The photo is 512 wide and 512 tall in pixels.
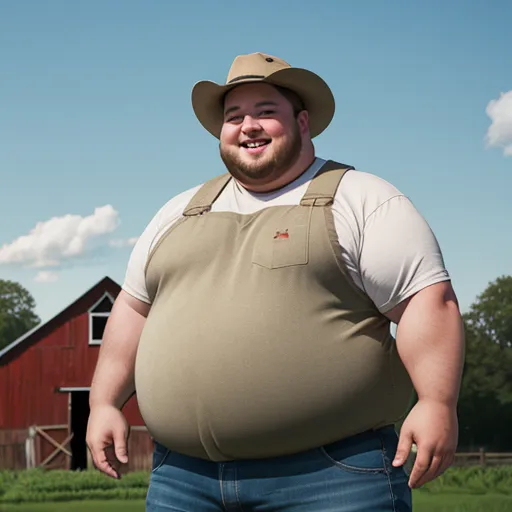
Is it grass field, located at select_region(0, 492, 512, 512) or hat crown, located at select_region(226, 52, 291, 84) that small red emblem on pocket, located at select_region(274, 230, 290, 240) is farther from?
grass field, located at select_region(0, 492, 512, 512)

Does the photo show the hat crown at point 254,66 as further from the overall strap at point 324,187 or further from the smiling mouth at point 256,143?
the overall strap at point 324,187

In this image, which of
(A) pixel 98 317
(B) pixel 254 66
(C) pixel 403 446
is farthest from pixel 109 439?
(A) pixel 98 317

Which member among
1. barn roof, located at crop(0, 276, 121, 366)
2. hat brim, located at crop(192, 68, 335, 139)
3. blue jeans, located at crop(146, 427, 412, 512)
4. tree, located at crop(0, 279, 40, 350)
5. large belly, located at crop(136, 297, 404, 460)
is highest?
tree, located at crop(0, 279, 40, 350)

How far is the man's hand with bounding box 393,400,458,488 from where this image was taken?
3.32 m

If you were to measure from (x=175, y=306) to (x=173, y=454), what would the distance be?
1.88ft

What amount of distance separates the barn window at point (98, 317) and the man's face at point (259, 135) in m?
20.7

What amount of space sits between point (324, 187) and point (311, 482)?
43.5 inches

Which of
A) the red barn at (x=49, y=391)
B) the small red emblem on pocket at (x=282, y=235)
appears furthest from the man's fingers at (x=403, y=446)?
the red barn at (x=49, y=391)

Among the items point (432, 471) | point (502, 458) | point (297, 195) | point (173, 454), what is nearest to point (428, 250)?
point (297, 195)

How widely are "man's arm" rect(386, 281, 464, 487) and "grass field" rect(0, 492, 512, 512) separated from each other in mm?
9247

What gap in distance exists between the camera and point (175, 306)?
144 inches

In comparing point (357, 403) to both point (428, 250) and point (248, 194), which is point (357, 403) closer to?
point (428, 250)

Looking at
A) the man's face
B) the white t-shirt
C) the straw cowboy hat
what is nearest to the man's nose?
the man's face

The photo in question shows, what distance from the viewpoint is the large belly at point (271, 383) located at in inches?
134
